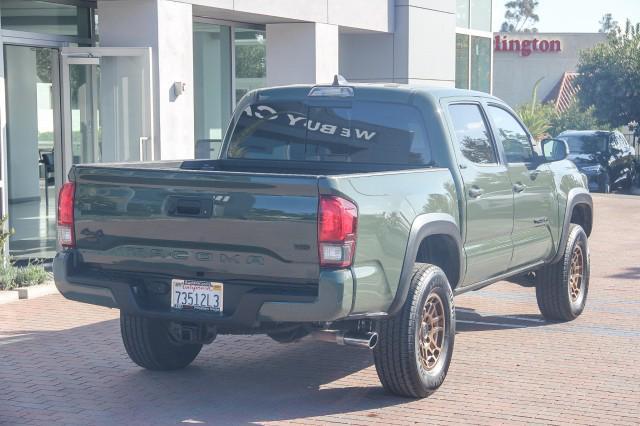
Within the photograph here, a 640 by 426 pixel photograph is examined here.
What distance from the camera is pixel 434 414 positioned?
666 cm

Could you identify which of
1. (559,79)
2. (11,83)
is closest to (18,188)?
(11,83)

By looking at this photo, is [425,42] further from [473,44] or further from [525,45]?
[525,45]

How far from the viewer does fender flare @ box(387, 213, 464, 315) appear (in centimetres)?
662

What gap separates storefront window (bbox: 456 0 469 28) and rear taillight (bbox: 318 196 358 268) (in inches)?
621

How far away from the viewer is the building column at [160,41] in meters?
12.8

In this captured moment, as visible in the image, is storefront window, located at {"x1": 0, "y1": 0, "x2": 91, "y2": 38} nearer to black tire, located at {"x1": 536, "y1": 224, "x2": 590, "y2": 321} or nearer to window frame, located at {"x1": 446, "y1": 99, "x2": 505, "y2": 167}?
window frame, located at {"x1": 446, "y1": 99, "x2": 505, "y2": 167}

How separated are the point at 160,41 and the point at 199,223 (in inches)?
272

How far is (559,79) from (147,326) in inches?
1909

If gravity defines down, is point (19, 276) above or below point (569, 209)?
below

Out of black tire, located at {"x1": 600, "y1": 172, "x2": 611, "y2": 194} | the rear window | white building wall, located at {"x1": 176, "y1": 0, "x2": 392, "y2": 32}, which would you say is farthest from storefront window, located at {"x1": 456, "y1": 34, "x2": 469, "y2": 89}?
the rear window

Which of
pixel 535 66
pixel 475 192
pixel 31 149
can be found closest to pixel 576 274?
pixel 475 192

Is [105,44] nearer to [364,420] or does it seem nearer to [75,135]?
[75,135]

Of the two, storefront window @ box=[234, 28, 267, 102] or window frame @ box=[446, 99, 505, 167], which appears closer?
window frame @ box=[446, 99, 505, 167]

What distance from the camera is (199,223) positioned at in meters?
6.36
